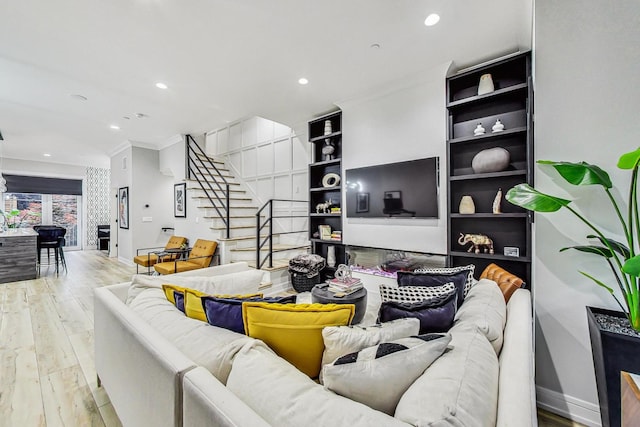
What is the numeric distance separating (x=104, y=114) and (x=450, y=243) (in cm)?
590

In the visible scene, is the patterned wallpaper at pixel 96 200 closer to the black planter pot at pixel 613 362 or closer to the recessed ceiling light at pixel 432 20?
the recessed ceiling light at pixel 432 20

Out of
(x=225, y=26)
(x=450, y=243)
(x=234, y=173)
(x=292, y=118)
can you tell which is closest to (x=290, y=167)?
(x=292, y=118)

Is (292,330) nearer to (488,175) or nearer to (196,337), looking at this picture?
(196,337)

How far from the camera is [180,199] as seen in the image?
6.16 m

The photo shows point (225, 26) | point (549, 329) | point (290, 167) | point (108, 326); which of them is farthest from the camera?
point (290, 167)

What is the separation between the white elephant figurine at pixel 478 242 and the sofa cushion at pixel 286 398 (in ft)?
8.81

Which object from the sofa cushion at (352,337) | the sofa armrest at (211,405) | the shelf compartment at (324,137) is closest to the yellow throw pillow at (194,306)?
the sofa armrest at (211,405)

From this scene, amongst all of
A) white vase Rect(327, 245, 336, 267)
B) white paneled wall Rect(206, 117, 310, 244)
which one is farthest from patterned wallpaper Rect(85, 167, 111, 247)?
white vase Rect(327, 245, 336, 267)

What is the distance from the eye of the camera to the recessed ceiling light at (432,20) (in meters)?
2.25

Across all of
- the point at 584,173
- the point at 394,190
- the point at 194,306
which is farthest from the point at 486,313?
the point at 394,190

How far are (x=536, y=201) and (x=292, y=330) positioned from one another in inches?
57.4

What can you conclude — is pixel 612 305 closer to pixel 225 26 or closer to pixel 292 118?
pixel 225 26

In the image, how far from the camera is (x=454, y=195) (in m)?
3.12

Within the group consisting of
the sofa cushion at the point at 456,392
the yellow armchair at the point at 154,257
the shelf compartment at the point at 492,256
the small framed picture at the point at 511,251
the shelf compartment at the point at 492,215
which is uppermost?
the shelf compartment at the point at 492,215
